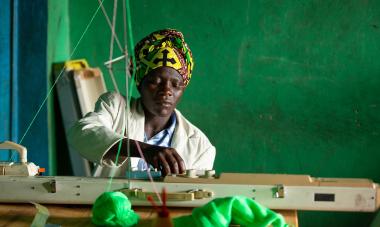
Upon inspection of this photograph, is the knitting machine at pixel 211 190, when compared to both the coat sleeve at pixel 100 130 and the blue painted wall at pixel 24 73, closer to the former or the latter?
the coat sleeve at pixel 100 130

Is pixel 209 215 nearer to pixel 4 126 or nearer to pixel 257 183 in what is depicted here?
pixel 257 183

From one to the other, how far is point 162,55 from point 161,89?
0.42 feet

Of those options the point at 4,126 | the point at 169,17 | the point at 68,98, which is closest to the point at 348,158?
the point at 169,17

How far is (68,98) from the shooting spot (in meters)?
3.72

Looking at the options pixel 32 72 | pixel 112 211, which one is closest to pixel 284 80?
pixel 32 72

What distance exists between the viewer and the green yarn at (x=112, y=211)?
5.05 ft

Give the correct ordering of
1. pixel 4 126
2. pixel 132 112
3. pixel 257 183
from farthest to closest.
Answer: pixel 4 126
pixel 132 112
pixel 257 183

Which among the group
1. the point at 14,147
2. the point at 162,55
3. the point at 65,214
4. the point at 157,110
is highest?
the point at 162,55

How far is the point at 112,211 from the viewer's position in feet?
5.05

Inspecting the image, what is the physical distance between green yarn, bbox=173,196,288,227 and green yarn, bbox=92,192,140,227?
13 cm

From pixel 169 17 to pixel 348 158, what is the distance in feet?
4.16

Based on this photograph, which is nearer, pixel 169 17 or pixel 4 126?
pixel 4 126

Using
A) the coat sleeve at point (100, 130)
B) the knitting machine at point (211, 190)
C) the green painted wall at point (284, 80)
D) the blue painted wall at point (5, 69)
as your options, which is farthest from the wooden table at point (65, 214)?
the green painted wall at point (284, 80)

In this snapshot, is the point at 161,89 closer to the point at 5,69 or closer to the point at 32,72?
the point at 5,69
